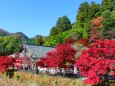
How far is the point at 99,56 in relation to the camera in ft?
66.4

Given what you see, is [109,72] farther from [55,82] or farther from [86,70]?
[55,82]

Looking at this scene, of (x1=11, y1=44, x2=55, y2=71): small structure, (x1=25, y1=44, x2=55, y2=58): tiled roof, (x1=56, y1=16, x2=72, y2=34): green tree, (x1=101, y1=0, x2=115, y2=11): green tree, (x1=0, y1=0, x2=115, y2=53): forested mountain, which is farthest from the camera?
(x1=56, y1=16, x2=72, y2=34): green tree

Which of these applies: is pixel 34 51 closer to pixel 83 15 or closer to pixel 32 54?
pixel 32 54

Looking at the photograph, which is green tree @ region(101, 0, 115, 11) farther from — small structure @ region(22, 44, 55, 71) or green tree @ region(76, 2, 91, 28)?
small structure @ region(22, 44, 55, 71)

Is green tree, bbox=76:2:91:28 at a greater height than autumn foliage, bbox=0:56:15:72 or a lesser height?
greater

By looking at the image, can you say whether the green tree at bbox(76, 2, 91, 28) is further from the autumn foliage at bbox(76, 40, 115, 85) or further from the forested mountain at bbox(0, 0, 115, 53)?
the autumn foliage at bbox(76, 40, 115, 85)

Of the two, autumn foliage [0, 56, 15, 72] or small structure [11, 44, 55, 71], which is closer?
autumn foliage [0, 56, 15, 72]

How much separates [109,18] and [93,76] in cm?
3493

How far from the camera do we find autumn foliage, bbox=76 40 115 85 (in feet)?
63.2

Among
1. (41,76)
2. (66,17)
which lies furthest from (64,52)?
(66,17)

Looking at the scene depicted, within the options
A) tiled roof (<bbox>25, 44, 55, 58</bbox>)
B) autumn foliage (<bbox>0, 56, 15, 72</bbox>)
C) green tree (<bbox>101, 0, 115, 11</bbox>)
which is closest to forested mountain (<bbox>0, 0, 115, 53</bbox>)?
green tree (<bbox>101, 0, 115, 11</bbox>)

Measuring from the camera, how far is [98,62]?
1944 centimetres

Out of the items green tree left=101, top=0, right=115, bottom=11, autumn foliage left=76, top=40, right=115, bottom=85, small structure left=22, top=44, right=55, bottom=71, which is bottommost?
autumn foliage left=76, top=40, right=115, bottom=85

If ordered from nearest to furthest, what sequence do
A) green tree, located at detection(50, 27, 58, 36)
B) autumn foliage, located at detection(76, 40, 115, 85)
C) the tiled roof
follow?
1. autumn foliage, located at detection(76, 40, 115, 85)
2. the tiled roof
3. green tree, located at detection(50, 27, 58, 36)
